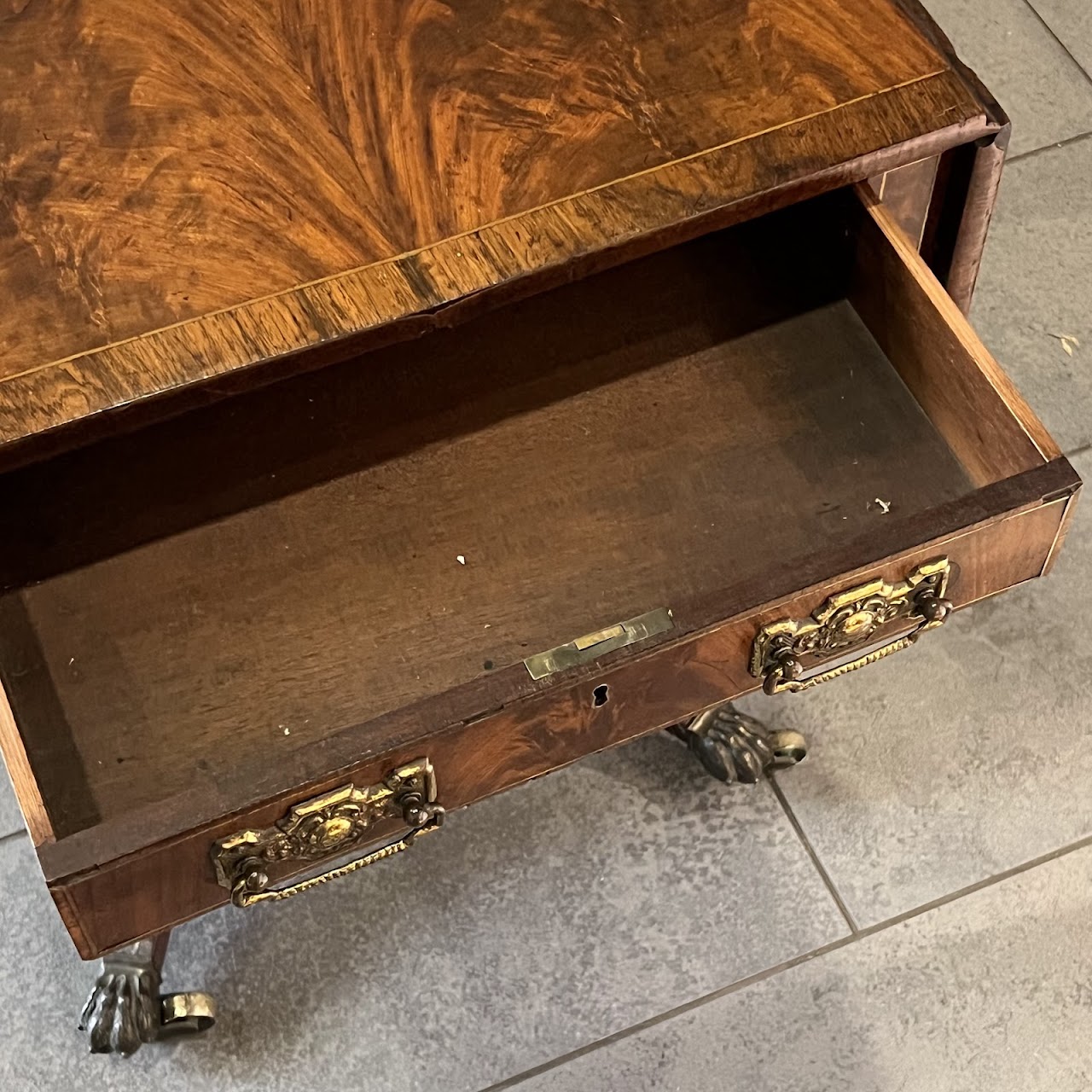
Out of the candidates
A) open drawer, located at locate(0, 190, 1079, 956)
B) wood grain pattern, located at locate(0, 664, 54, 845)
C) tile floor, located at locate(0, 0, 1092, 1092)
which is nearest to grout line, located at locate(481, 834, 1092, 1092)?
tile floor, located at locate(0, 0, 1092, 1092)

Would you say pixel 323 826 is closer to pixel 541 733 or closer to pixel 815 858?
pixel 541 733

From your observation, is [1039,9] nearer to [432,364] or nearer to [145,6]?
[432,364]

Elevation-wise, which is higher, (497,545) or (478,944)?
(497,545)

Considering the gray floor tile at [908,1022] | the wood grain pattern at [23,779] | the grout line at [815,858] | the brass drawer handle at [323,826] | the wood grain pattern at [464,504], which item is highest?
the wood grain pattern at [464,504]

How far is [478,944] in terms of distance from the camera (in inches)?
40.7

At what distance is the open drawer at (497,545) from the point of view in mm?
685

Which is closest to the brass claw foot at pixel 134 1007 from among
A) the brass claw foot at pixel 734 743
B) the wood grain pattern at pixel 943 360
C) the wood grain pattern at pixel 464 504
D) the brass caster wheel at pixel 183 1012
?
the brass caster wheel at pixel 183 1012

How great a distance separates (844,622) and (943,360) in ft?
0.62

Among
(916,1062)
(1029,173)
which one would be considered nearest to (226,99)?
(916,1062)

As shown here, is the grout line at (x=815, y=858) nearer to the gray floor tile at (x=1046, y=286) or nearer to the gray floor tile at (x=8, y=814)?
the gray floor tile at (x=1046, y=286)

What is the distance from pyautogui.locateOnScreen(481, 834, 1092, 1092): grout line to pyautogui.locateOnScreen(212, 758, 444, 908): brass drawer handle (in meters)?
0.35

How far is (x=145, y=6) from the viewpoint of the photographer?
81 centimetres

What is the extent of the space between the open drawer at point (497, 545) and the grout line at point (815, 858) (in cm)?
31

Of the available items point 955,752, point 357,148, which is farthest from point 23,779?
point 955,752
